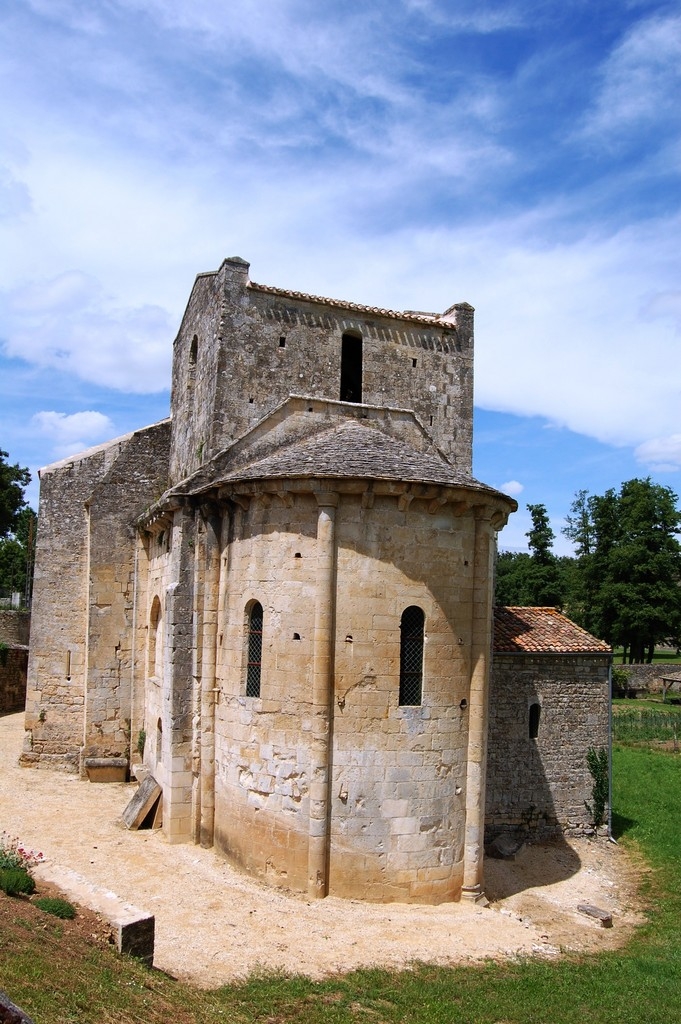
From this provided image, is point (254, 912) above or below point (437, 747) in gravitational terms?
below

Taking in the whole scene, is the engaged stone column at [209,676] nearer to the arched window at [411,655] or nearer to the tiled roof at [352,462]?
the tiled roof at [352,462]

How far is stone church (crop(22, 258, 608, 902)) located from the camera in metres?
11.8

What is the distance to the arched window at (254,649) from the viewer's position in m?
13.0

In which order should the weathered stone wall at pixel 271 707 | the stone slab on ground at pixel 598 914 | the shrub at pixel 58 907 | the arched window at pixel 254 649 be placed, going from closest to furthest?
the shrub at pixel 58 907
the weathered stone wall at pixel 271 707
the stone slab on ground at pixel 598 914
the arched window at pixel 254 649

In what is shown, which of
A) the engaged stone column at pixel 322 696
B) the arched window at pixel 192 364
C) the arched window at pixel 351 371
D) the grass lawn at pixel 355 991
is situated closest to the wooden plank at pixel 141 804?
the engaged stone column at pixel 322 696

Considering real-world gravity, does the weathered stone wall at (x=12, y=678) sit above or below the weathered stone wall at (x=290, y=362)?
below

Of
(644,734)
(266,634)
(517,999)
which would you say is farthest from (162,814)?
(644,734)

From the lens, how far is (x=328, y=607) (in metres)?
11.9

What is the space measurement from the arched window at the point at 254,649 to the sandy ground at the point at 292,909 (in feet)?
9.53

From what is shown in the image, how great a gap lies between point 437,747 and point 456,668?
1.26m

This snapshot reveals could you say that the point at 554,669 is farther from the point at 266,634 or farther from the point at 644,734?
the point at 644,734

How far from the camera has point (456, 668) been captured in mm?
12523

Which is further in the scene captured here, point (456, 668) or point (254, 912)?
point (456, 668)

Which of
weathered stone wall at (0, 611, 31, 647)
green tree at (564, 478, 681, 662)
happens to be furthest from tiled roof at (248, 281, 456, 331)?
green tree at (564, 478, 681, 662)
